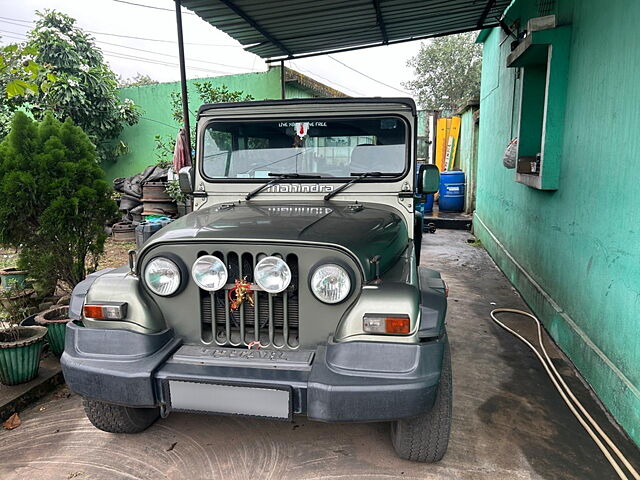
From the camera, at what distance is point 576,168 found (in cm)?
360

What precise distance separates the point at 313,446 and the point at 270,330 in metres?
0.76

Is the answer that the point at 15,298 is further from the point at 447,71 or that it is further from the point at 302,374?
the point at 447,71

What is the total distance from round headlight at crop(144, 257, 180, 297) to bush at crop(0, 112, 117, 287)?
216cm

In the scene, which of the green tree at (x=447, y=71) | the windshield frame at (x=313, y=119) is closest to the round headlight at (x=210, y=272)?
the windshield frame at (x=313, y=119)

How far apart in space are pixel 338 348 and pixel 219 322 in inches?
25.2

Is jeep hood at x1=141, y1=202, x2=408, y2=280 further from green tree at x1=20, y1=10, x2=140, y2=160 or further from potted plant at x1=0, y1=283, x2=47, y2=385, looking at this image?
green tree at x1=20, y1=10, x2=140, y2=160

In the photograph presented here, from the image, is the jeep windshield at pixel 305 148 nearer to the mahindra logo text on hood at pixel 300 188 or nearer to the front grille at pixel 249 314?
the mahindra logo text on hood at pixel 300 188

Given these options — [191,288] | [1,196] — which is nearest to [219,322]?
[191,288]


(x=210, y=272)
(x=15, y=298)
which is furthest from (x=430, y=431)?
(x=15, y=298)

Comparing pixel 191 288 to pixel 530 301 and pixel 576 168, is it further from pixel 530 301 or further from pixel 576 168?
pixel 530 301

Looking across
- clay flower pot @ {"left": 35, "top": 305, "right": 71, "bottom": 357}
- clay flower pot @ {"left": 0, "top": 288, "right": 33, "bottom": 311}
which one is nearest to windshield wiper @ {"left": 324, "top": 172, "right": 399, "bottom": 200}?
clay flower pot @ {"left": 35, "top": 305, "right": 71, "bottom": 357}

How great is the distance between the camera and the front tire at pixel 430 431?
215 cm

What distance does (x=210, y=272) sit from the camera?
212cm

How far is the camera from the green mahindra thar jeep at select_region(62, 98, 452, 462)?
1.91 metres
